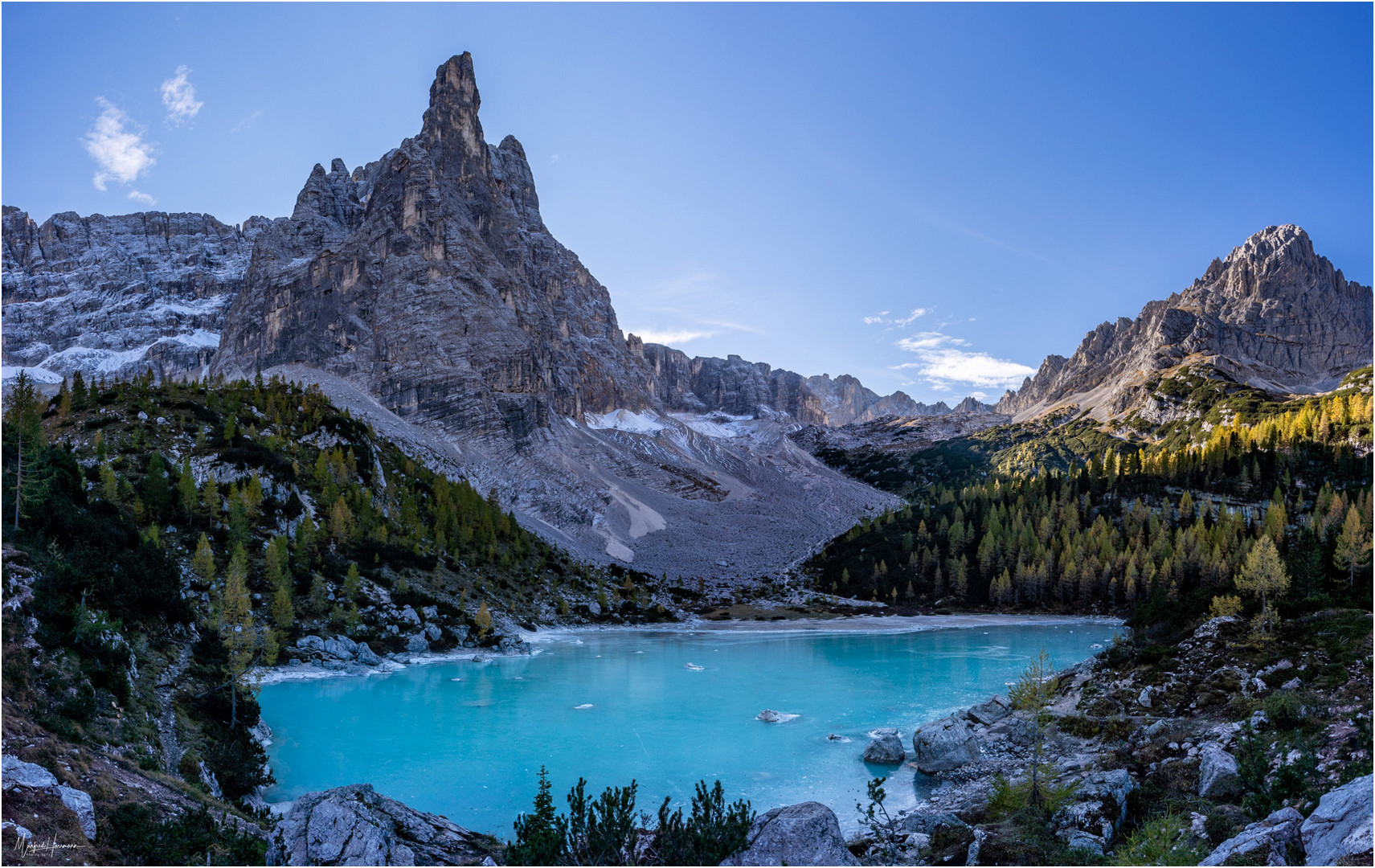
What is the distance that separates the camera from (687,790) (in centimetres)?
2664

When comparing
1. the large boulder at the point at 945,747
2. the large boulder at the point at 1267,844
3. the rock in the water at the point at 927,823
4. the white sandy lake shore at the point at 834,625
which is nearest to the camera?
the large boulder at the point at 1267,844

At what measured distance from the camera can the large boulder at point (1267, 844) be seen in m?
11.1

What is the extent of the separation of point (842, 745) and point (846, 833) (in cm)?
1252

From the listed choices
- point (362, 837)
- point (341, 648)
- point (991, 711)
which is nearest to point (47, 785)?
point (362, 837)

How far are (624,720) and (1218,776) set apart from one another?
1144 inches

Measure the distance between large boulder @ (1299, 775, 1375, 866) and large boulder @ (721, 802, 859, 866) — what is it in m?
7.87

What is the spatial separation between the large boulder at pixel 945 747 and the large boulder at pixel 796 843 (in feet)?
43.1

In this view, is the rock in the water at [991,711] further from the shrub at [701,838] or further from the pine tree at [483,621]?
the pine tree at [483,621]

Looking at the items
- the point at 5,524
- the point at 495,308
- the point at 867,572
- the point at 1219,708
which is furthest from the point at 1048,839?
the point at 495,308

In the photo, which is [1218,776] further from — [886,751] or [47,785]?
[47,785]

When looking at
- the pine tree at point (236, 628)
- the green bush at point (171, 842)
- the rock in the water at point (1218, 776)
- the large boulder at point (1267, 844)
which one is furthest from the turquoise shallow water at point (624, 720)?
the large boulder at point (1267, 844)

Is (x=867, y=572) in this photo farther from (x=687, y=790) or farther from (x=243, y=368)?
(x=243, y=368)

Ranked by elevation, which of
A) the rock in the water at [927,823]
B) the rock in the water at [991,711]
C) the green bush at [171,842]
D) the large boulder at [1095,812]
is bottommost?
the rock in the water at [991,711]

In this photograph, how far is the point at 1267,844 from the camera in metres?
11.5
